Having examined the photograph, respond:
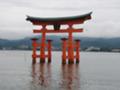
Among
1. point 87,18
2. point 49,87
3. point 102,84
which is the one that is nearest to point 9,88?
point 49,87

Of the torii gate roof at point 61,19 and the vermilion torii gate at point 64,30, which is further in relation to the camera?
the vermilion torii gate at point 64,30

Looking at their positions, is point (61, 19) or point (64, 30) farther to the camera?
point (64, 30)

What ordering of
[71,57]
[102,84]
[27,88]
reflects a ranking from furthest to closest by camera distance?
[71,57], [102,84], [27,88]

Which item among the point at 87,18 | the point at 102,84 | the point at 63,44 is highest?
the point at 87,18

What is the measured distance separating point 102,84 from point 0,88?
777cm

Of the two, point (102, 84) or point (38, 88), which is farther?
point (102, 84)

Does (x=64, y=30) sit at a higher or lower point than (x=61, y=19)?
lower

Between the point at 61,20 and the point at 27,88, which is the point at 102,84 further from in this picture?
the point at 61,20

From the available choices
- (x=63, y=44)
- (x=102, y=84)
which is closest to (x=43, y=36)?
(x=63, y=44)

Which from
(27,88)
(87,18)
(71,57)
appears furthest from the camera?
(71,57)

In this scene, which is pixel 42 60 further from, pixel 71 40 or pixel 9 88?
pixel 9 88

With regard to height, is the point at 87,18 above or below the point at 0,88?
above

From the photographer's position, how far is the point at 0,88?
2517 centimetres

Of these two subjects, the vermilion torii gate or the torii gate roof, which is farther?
the vermilion torii gate
